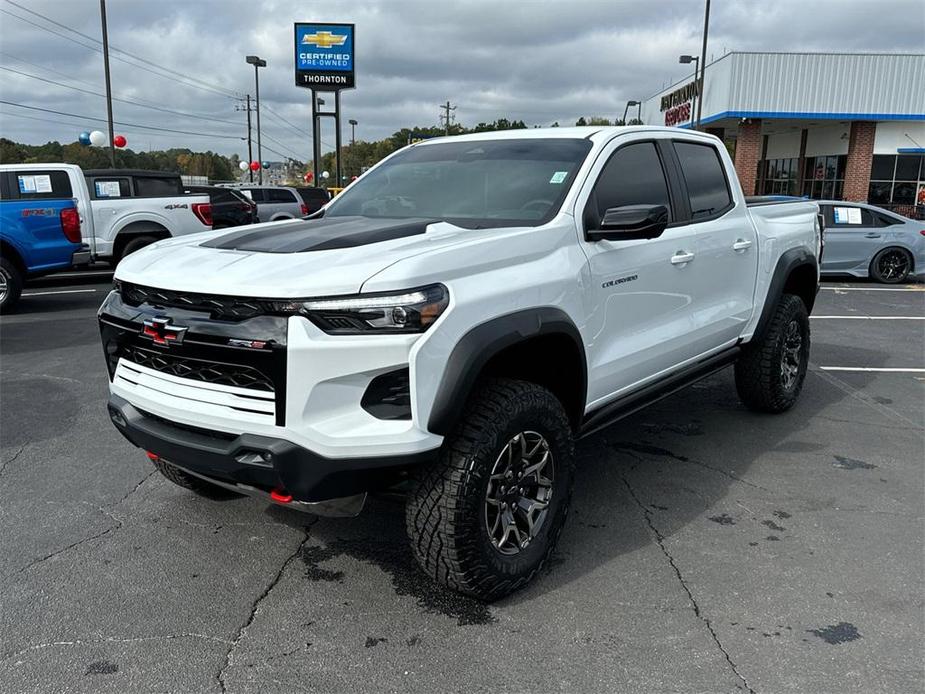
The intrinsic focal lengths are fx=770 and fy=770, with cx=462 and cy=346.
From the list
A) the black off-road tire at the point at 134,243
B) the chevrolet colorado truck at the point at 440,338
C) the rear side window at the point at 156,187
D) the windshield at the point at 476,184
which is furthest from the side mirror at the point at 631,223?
the rear side window at the point at 156,187

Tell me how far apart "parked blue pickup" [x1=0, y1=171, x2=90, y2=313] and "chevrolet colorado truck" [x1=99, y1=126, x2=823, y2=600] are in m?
7.84

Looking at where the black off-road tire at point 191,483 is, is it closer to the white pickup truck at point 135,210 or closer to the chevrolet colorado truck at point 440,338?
the chevrolet colorado truck at point 440,338

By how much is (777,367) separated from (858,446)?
0.73m

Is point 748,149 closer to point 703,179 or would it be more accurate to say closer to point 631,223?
point 703,179

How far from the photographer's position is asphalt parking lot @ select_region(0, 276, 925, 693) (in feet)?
8.86

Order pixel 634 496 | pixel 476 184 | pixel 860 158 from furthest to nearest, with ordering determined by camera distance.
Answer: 1. pixel 860 158
2. pixel 634 496
3. pixel 476 184

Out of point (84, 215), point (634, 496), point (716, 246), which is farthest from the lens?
point (84, 215)

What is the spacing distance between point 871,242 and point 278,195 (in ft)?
51.1

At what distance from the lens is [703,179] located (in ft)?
15.6

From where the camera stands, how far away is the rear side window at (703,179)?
4.55 m

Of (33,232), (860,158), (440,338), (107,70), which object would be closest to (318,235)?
(440,338)

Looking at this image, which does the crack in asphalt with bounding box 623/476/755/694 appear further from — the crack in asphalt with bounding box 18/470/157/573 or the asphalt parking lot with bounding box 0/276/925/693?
Answer: the crack in asphalt with bounding box 18/470/157/573

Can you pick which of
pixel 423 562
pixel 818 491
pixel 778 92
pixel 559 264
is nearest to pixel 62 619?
pixel 423 562

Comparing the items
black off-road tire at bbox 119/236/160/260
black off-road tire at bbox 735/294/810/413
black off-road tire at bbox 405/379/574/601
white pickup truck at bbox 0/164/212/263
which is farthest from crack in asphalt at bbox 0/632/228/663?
black off-road tire at bbox 119/236/160/260
